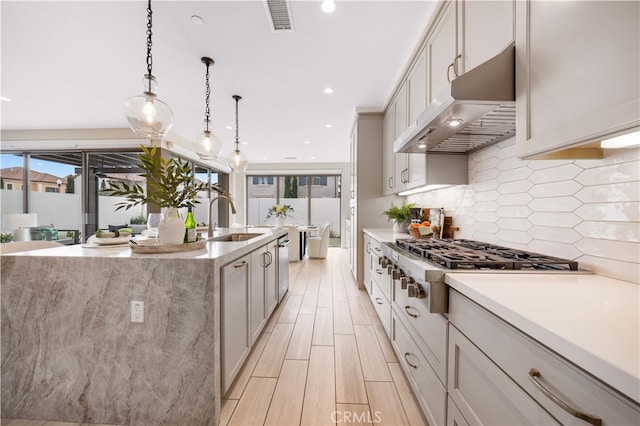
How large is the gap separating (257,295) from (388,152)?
2568 millimetres

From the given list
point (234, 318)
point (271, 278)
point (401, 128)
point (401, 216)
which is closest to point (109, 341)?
point (234, 318)

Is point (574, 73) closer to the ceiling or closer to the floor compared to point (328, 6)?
closer to the floor

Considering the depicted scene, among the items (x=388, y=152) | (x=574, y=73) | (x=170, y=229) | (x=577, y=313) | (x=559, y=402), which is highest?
(x=388, y=152)

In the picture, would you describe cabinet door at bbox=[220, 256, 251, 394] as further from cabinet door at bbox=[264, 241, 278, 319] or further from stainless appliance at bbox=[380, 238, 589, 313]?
stainless appliance at bbox=[380, 238, 589, 313]

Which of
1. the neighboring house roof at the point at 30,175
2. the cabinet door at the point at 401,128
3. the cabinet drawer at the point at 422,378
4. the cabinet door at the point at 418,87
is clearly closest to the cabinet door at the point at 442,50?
the cabinet door at the point at 418,87

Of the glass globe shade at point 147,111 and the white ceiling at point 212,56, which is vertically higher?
the white ceiling at point 212,56

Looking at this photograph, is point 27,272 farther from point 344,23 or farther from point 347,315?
point 344,23

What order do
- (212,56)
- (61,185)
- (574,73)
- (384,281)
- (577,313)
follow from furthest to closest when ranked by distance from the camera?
(61,185) → (212,56) → (384,281) → (574,73) → (577,313)

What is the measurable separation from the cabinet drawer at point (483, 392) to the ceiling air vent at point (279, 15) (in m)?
2.39

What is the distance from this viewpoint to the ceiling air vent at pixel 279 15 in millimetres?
1899

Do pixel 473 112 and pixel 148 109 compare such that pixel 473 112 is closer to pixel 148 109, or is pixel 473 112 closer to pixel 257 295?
pixel 257 295

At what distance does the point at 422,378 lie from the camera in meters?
1.33

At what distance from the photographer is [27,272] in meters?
1.36

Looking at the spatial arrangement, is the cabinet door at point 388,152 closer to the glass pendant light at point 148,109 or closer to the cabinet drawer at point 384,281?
the cabinet drawer at point 384,281
